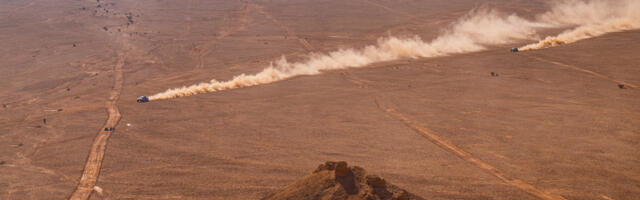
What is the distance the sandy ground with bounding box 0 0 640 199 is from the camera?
14.5 metres

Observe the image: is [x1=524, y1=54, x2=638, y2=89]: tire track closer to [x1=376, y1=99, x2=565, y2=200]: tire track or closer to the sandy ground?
the sandy ground

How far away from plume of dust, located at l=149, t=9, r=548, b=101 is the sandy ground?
217 cm

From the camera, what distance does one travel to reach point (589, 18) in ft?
161

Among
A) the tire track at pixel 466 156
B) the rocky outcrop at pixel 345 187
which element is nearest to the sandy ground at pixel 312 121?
the tire track at pixel 466 156

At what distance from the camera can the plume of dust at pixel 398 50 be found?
99.4 feet

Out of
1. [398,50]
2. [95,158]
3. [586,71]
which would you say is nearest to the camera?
[95,158]

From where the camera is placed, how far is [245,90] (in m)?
27.7

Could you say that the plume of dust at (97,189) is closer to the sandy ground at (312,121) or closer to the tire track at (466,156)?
the sandy ground at (312,121)

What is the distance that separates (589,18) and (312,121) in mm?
41597

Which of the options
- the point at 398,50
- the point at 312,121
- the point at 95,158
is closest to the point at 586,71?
the point at 398,50

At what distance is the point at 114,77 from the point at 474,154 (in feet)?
92.9

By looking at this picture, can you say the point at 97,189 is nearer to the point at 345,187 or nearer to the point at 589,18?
the point at 345,187

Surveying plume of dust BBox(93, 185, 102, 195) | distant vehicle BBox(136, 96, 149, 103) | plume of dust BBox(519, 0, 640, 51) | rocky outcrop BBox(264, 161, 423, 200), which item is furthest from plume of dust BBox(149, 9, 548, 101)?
rocky outcrop BBox(264, 161, 423, 200)

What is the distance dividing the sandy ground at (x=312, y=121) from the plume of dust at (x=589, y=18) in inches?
151
